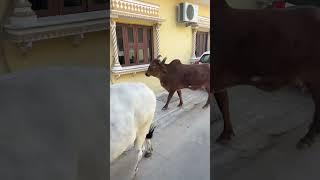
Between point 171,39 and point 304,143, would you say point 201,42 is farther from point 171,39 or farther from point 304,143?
point 304,143

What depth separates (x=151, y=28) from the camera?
0.75m

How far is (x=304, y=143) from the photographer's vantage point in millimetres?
813

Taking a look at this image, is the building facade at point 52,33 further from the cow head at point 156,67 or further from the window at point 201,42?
the window at point 201,42

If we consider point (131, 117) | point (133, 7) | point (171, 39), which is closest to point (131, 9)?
point (133, 7)

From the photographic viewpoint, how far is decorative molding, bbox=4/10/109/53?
586mm

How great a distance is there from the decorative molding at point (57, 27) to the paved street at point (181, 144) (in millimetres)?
248

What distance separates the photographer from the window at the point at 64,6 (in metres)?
0.62

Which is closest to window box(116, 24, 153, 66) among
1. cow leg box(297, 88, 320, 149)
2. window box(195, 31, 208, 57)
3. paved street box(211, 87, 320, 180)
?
window box(195, 31, 208, 57)

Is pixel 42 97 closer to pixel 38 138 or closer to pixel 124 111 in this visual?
pixel 38 138

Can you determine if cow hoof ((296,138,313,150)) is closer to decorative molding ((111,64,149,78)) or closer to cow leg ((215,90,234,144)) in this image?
cow leg ((215,90,234,144))

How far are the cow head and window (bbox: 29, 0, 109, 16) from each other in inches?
6.6

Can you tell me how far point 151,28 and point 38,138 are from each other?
0.34 m

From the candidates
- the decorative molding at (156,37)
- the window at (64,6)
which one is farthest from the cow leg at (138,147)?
the window at (64,6)

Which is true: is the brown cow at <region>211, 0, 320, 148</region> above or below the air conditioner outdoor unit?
below
